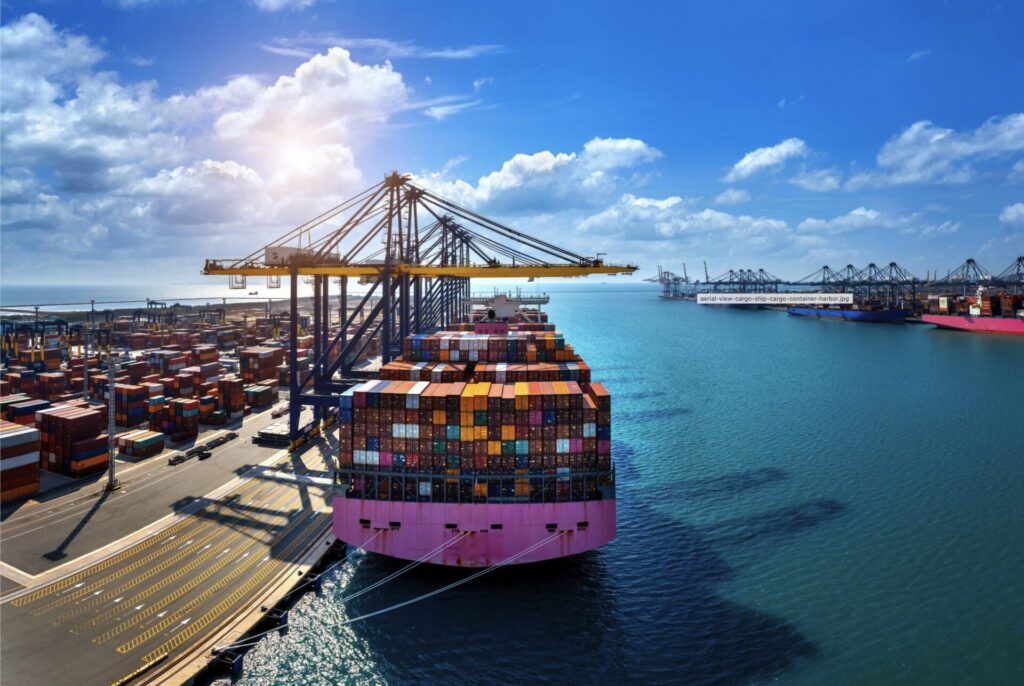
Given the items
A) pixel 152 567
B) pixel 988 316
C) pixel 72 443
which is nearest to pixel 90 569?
pixel 152 567

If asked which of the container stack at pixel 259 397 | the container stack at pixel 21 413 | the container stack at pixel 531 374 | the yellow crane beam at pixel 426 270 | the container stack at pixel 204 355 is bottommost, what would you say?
the container stack at pixel 259 397

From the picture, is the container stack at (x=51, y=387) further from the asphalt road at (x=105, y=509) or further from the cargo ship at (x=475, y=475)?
the cargo ship at (x=475, y=475)

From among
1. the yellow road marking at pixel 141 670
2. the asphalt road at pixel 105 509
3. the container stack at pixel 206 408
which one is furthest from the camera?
the container stack at pixel 206 408

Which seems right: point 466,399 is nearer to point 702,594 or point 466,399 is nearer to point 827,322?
point 702,594

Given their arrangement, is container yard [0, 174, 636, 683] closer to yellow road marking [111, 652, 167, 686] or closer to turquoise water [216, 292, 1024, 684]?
yellow road marking [111, 652, 167, 686]

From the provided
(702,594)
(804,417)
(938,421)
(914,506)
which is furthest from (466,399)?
(938,421)

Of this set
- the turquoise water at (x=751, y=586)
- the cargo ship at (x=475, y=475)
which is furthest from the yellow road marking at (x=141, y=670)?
the cargo ship at (x=475, y=475)
